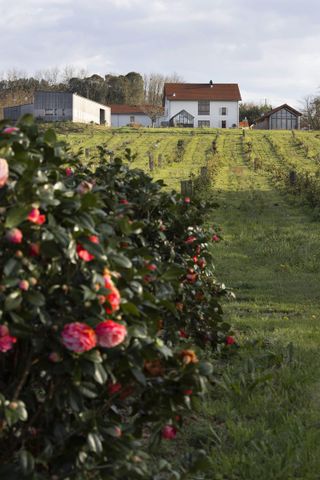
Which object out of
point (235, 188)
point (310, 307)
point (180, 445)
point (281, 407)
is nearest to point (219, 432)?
point (180, 445)

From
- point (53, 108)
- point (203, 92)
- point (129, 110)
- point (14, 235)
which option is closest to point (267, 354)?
point (14, 235)

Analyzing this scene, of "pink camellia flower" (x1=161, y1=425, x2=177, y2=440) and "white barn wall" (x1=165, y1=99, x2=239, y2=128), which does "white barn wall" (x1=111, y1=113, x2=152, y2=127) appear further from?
"pink camellia flower" (x1=161, y1=425, x2=177, y2=440)

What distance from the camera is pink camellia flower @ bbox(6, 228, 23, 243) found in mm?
1848

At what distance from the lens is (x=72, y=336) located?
1854 mm

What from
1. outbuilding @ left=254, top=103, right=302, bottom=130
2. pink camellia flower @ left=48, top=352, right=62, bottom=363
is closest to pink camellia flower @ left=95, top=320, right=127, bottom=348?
pink camellia flower @ left=48, top=352, right=62, bottom=363

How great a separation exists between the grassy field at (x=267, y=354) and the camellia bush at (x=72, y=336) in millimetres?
665

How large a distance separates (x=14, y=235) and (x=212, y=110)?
7502 centimetres

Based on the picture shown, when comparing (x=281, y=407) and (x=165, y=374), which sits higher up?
(x=165, y=374)

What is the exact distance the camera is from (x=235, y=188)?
20.6m

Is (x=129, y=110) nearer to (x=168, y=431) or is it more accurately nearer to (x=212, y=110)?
(x=212, y=110)

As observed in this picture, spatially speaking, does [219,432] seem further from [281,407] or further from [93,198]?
[93,198]

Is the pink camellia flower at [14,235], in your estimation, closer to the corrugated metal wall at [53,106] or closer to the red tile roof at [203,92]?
the corrugated metal wall at [53,106]

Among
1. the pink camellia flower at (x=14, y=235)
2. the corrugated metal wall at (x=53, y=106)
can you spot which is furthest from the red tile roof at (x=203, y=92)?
the pink camellia flower at (x=14, y=235)

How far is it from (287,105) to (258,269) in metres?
64.8
